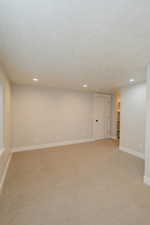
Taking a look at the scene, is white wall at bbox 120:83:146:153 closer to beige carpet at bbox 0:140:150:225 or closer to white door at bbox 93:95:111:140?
beige carpet at bbox 0:140:150:225

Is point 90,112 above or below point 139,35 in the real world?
below

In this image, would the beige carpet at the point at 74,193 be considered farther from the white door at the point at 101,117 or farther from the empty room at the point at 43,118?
the white door at the point at 101,117

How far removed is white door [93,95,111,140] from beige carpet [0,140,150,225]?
2338mm

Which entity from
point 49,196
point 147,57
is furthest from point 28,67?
point 49,196

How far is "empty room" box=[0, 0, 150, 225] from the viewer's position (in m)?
1.14

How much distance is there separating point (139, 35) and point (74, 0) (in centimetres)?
91

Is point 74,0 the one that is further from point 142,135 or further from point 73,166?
point 142,135

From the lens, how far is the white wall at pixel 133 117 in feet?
11.6

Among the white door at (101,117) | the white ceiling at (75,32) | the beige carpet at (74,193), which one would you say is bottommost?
the beige carpet at (74,193)

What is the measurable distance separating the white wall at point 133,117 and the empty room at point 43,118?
1.2 inches

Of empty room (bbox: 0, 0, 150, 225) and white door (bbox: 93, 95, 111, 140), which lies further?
white door (bbox: 93, 95, 111, 140)

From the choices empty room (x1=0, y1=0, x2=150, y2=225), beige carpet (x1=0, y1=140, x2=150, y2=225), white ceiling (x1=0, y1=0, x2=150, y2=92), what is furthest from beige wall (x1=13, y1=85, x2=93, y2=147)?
white ceiling (x1=0, y1=0, x2=150, y2=92)

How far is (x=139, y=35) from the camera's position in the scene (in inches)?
54.6

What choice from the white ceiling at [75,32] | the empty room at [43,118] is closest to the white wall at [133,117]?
the empty room at [43,118]
